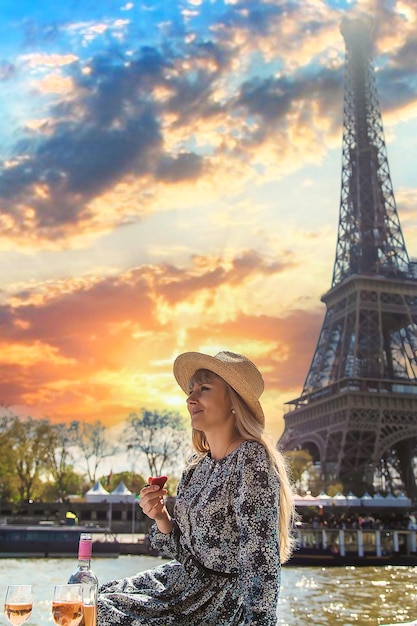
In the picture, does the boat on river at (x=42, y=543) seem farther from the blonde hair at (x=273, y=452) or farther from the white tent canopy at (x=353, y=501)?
the blonde hair at (x=273, y=452)

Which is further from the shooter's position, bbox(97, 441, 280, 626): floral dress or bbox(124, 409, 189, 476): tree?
bbox(124, 409, 189, 476): tree

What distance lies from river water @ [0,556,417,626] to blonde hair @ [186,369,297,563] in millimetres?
7541

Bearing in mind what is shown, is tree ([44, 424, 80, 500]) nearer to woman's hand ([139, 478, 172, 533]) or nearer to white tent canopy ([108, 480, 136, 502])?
white tent canopy ([108, 480, 136, 502])

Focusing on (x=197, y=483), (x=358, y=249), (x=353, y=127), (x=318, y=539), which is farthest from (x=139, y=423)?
(x=197, y=483)

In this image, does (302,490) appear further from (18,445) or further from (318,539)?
(18,445)

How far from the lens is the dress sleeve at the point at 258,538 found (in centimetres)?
→ 371

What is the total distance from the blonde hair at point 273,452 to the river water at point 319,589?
754 cm

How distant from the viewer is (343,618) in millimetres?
17891

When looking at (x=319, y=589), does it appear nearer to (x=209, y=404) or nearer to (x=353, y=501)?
(x=353, y=501)

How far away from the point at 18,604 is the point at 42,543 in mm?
36933

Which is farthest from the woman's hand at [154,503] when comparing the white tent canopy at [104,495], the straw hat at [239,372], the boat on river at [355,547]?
the white tent canopy at [104,495]

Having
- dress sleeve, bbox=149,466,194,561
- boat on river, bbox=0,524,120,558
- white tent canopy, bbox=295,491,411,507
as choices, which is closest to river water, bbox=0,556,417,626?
boat on river, bbox=0,524,120,558

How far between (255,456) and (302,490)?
173ft

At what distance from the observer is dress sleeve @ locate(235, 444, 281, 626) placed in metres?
3.71
